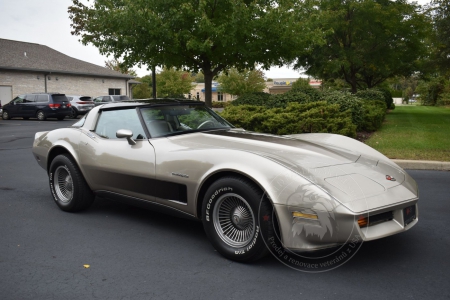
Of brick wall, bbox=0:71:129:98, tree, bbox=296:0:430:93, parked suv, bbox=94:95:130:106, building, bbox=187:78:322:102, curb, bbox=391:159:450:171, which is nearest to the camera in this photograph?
curb, bbox=391:159:450:171

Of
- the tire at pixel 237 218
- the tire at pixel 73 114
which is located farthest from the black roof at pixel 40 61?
the tire at pixel 237 218

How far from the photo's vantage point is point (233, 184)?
362cm

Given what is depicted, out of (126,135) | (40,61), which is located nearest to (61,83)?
(40,61)

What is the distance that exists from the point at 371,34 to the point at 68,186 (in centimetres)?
2228

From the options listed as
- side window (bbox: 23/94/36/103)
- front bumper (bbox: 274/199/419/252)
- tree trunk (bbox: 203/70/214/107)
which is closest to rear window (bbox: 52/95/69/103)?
side window (bbox: 23/94/36/103)

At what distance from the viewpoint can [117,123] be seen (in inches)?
198

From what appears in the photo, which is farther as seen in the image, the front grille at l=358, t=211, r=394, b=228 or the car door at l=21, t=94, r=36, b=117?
the car door at l=21, t=94, r=36, b=117

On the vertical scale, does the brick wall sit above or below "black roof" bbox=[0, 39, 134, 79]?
below

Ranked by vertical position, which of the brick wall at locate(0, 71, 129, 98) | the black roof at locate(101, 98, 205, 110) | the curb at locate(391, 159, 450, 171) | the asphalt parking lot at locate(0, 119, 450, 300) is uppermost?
the brick wall at locate(0, 71, 129, 98)

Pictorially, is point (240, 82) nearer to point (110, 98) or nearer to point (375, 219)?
point (110, 98)

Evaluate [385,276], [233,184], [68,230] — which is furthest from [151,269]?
[385,276]

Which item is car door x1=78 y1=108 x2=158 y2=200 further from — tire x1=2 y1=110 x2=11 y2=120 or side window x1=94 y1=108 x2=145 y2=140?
tire x1=2 y1=110 x2=11 y2=120

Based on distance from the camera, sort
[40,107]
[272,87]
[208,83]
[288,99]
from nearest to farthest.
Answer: [288,99]
[208,83]
[40,107]
[272,87]

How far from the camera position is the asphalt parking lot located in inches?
125
